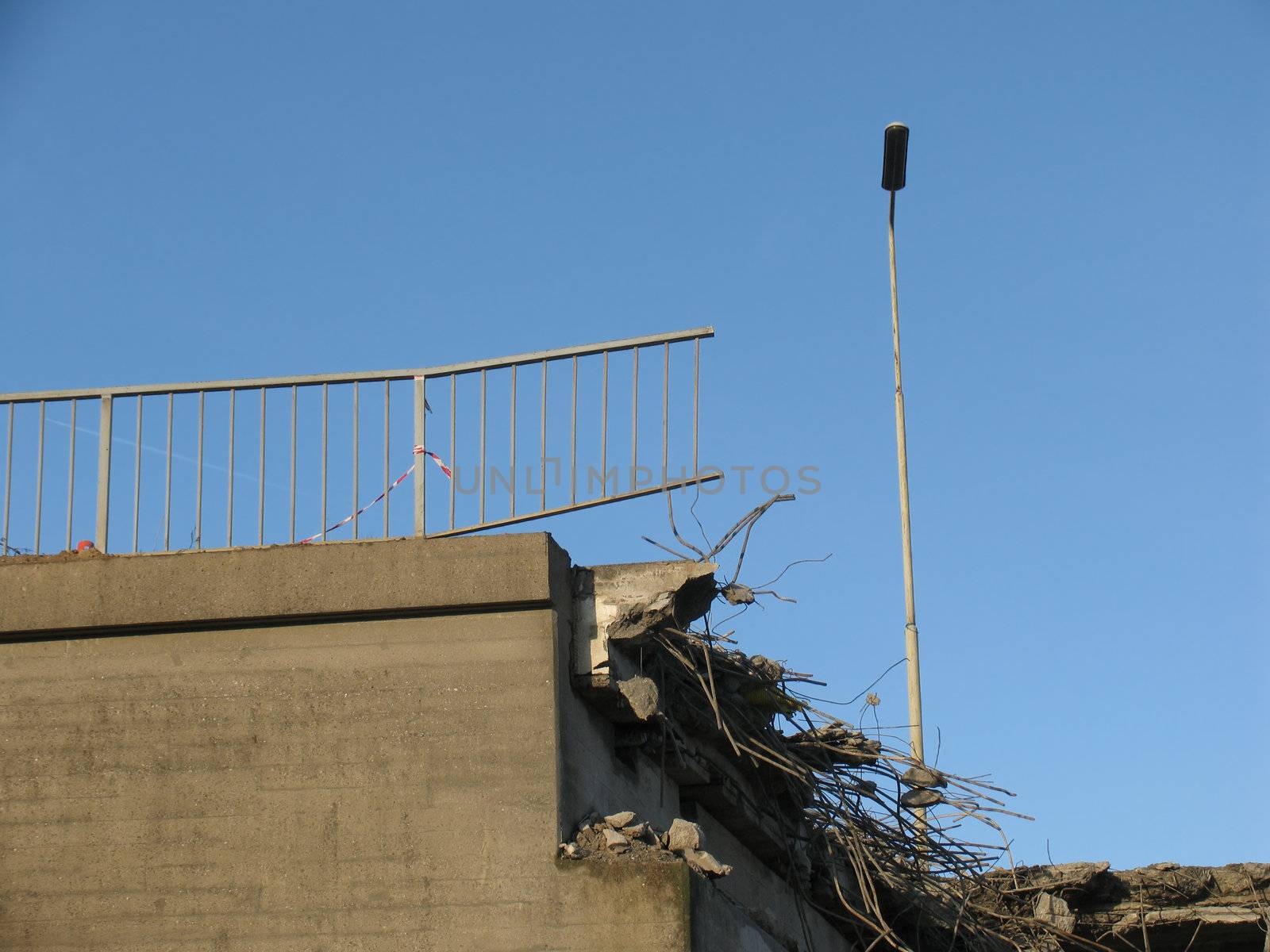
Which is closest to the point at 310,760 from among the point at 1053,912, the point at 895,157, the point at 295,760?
the point at 295,760

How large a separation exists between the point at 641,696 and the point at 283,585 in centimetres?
166

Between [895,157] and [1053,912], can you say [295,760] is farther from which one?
[895,157]

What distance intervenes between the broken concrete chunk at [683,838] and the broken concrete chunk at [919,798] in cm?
237

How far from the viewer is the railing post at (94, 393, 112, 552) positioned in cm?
686

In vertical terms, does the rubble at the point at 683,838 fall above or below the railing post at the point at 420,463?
below

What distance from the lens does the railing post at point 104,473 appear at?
686 cm

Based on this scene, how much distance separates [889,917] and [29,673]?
561 centimetres

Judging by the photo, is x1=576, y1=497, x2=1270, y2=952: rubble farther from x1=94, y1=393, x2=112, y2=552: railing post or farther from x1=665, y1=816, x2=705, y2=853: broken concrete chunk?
x1=94, y1=393, x2=112, y2=552: railing post

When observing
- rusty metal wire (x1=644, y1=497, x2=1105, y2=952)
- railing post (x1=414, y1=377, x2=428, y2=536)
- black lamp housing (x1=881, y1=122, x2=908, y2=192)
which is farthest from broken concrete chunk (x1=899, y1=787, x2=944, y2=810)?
black lamp housing (x1=881, y1=122, x2=908, y2=192)

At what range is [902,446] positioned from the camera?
45.0 feet

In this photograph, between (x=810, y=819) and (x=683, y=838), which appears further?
(x=810, y=819)

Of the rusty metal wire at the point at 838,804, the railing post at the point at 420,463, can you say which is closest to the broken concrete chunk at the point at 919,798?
the rusty metal wire at the point at 838,804

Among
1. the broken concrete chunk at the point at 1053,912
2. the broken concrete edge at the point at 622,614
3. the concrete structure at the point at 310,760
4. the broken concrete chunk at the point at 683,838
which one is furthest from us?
the broken concrete chunk at the point at 1053,912

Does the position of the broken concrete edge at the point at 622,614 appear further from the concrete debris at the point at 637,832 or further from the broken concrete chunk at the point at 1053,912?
the broken concrete chunk at the point at 1053,912
